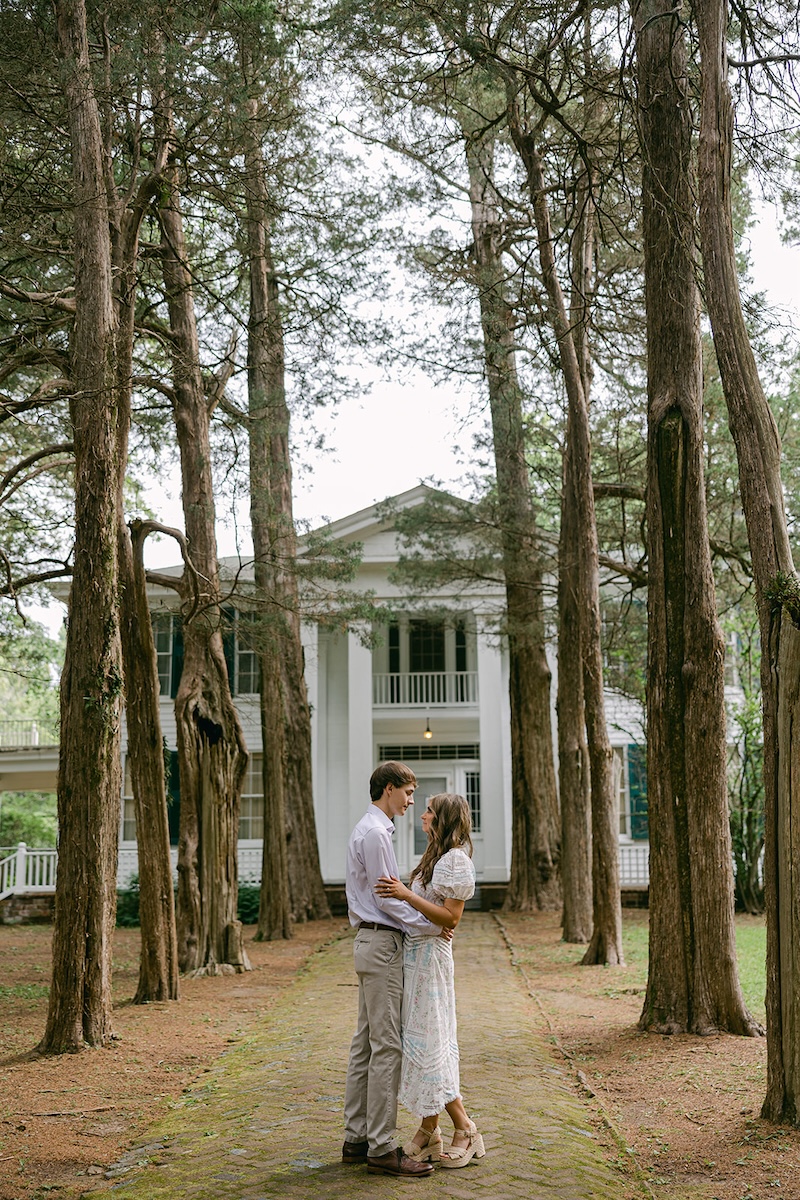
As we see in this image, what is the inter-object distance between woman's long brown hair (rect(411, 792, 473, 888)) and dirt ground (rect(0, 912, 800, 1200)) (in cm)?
171

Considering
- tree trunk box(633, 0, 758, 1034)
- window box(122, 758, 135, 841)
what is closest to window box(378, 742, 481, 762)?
window box(122, 758, 135, 841)

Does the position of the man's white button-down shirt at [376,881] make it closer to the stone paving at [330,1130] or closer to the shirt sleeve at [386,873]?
the shirt sleeve at [386,873]

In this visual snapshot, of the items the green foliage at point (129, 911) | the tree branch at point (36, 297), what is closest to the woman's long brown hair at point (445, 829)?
the tree branch at point (36, 297)

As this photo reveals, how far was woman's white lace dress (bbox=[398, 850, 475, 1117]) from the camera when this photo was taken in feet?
17.5

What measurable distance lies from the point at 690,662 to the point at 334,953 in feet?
29.3

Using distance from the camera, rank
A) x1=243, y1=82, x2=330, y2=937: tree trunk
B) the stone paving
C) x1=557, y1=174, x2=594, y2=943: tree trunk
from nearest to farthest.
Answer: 1. the stone paving
2. x1=243, y1=82, x2=330, y2=937: tree trunk
3. x1=557, y1=174, x2=594, y2=943: tree trunk

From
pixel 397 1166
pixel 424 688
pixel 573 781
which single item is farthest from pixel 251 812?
pixel 397 1166

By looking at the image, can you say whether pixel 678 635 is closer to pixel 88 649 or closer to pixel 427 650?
pixel 88 649

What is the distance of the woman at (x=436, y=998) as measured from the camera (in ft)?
17.6

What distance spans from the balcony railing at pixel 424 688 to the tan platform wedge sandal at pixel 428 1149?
67.0 feet

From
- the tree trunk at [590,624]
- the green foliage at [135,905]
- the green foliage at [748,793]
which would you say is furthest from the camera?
the green foliage at [135,905]

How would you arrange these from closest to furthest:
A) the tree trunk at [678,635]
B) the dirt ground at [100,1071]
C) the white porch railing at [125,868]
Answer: the dirt ground at [100,1071] → the tree trunk at [678,635] → the white porch railing at [125,868]

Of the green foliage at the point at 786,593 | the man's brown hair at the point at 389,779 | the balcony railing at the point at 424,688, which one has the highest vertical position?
the balcony railing at the point at 424,688

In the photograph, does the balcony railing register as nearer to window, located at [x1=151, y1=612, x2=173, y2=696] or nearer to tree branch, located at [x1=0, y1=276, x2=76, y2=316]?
window, located at [x1=151, y1=612, x2=173, y2=696]
